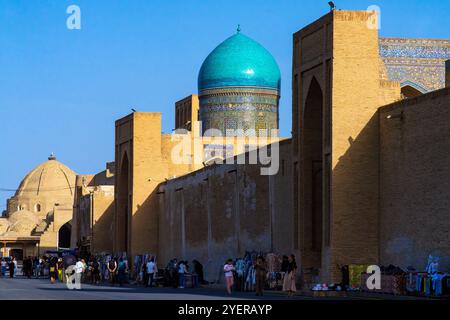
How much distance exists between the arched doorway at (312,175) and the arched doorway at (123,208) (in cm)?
1737

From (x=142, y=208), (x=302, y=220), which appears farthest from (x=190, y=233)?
(x=302, y=220)

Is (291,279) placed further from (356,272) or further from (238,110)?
(238,110)

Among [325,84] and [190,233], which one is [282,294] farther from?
[190,233]

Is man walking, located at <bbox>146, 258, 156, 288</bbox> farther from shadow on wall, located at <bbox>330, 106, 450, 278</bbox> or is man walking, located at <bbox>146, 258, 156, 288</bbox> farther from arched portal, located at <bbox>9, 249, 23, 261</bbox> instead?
Result: arched portal, located at <bbox>9, 249, 23, 261</bbox>

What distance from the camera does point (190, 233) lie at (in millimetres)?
39031

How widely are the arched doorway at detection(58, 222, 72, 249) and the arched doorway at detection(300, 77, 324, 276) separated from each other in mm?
48805

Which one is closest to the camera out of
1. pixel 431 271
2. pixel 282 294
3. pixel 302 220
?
pixel 431 271

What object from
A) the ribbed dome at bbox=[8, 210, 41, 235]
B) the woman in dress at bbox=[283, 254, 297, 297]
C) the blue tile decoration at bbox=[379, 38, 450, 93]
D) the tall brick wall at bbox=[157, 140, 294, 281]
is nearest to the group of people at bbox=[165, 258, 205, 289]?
the tall brick wall at bbox=[157, 140, 294, 281]

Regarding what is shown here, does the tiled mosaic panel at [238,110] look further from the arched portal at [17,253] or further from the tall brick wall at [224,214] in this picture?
the arched portal at [17,253]

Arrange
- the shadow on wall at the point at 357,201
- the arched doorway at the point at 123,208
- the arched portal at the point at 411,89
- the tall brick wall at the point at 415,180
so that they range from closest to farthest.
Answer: the tall brick wall at the point at 415,180 → the shadow on wall at the point at 357,201 → the arched portal at the point at 411,89 → the arched doorway at the point at 123,208

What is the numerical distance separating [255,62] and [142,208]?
8764 millimetres

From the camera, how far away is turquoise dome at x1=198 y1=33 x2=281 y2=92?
158ft

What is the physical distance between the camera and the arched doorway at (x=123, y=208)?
4525 cm

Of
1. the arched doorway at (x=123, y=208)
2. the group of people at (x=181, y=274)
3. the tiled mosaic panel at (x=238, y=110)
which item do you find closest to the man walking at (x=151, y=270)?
the group of people at (x=181, y=274)
